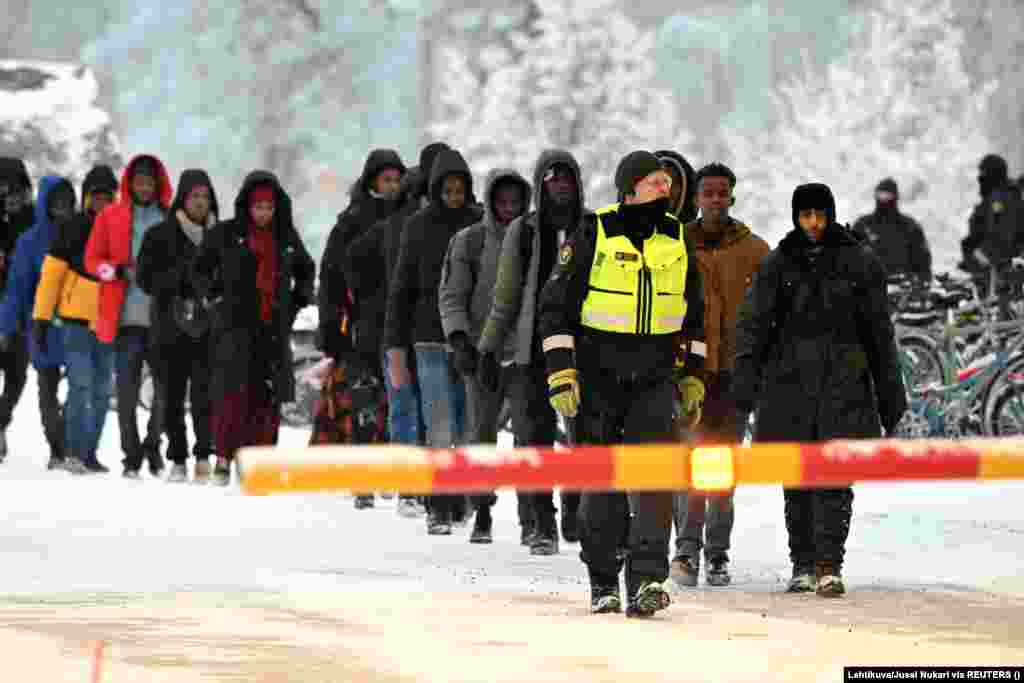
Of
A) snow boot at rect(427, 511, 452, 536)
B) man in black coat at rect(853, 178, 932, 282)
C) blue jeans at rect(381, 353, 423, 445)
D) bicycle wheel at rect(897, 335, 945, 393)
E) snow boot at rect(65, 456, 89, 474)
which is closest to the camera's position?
snow boot at rect(427, 511, 452, 536)

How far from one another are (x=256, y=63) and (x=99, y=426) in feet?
157

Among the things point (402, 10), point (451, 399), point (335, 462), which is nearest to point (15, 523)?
point (451, 399)

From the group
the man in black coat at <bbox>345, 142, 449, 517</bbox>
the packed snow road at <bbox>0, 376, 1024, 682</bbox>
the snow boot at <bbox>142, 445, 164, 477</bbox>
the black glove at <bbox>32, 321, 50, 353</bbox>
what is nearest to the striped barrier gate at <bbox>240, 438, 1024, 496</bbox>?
the packed snow road at <bbox>0, 376, 1024, 682</bbox>

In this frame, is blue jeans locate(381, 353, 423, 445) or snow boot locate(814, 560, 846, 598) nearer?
snow boot locate(814, 560, 846, 598)

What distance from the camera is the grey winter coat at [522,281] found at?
1527cm

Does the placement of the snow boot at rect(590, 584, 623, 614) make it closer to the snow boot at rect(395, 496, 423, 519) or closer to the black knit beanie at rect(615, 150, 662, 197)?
the black knit beanie at rect(615, 150, 662, 197)

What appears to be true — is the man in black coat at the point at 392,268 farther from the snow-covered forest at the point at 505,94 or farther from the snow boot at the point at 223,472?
the snow-covered forest at the point at 505,94

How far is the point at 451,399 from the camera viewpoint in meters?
17.3

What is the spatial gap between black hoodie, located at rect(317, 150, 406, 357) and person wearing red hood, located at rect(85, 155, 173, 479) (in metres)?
2.22

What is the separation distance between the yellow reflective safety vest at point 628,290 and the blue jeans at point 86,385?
9562 mm

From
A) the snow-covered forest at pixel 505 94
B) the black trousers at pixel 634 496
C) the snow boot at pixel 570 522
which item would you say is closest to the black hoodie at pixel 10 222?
the snow boot at pixel 570 522

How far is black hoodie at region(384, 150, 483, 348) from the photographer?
17.3 meters

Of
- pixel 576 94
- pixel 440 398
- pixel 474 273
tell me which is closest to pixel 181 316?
pixel 440 398

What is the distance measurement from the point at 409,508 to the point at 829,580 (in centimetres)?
510
